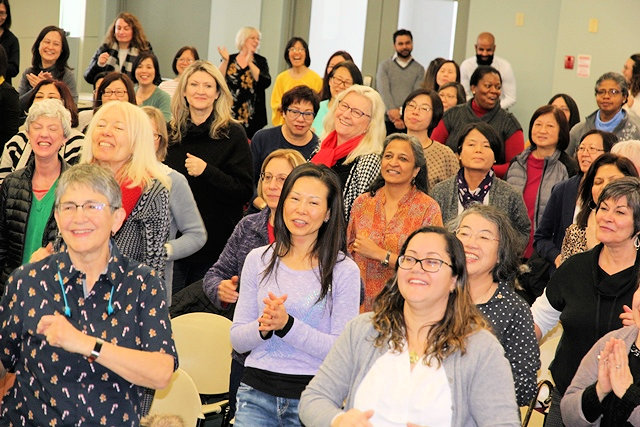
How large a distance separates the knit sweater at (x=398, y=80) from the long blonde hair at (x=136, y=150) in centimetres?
595

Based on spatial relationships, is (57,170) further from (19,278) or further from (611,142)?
(611,142)

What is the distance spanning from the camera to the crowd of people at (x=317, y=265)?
2846mm

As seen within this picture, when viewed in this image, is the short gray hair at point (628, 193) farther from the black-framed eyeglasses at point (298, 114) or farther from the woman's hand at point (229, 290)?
the black-framed eyeglasses at point (298, 114)

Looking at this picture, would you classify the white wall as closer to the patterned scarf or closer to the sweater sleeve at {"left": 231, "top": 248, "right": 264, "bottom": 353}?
the patterned scarf

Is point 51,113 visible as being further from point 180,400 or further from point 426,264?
point 426,264

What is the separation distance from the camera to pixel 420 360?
2.82 meters

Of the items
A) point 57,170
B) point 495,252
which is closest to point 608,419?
point 495,252

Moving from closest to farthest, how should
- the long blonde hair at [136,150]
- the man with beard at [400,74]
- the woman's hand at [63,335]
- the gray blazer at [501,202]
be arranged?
the woman's hand at [63,335] < the long blonde hair at [136,150] < the gray blazer at [501,202] < the man with beard at [400,74]

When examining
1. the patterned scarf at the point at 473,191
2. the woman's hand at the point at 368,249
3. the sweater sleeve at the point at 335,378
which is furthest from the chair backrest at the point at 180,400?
the patterned scarf at the point at 473,191

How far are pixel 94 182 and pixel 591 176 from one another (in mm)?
2818

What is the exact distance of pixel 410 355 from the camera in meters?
2.84

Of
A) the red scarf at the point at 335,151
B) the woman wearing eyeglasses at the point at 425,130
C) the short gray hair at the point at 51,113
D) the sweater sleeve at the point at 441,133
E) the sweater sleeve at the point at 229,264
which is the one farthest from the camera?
the sweater sleeve at the point at 441,133

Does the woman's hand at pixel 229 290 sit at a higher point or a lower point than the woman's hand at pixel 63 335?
lower

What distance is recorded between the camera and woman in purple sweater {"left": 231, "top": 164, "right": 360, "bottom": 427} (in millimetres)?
3396
